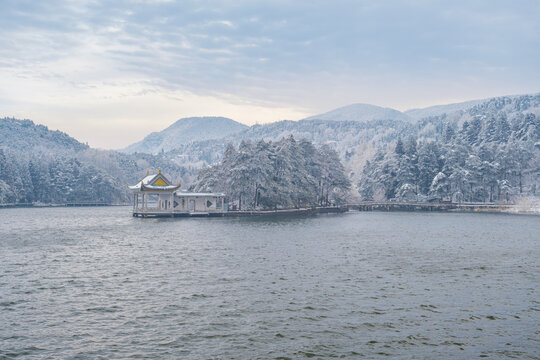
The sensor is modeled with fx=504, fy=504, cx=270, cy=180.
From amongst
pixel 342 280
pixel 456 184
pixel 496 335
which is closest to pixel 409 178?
pixel 456 184

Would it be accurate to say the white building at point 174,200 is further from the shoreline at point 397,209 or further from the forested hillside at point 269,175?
the forested hillside at point 269,175

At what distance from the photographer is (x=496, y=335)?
19375mm

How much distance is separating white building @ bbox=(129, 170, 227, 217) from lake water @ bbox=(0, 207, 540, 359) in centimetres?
4450

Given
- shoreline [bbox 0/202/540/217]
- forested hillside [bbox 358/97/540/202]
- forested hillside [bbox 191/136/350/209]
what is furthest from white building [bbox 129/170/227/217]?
forested hillside [bbox 358/97/540/202]

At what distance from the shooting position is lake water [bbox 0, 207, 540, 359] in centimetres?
1802

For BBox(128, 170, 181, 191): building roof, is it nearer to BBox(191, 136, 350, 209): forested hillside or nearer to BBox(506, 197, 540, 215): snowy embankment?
BBox(191, 136, 350, 209): forested hillside

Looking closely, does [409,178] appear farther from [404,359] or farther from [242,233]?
[404,359]

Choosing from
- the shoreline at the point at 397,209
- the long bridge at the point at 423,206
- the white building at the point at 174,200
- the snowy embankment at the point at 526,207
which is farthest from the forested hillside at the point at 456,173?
the white building at the point at 174,200

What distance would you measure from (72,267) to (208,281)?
11.0 m

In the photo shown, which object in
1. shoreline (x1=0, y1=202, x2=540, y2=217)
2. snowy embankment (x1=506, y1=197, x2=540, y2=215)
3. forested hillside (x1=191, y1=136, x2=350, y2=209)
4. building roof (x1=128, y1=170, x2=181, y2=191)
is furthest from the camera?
snowy embankment (x1=506, y1=197, x2=540, y2=215)

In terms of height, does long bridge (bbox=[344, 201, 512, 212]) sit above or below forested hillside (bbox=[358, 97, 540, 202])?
below

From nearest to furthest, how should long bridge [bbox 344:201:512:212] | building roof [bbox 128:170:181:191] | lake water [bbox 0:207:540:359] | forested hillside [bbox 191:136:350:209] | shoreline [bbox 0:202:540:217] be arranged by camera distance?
lake water [bbox 0:207:540:359] → building roof [bbox 128:170:181:191] → forested hillside [bbox 191:136:350:209] → shoreline [bbox 0:202:540:217] → long bridge [bbox 344:201:512:212]

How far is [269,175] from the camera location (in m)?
94.2

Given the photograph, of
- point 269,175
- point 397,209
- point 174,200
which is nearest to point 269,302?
point 269,175
